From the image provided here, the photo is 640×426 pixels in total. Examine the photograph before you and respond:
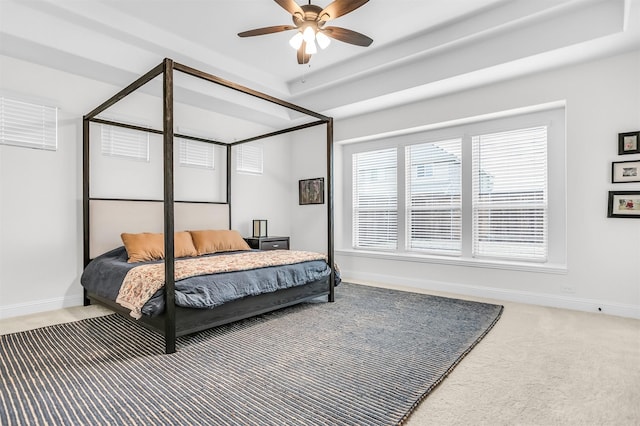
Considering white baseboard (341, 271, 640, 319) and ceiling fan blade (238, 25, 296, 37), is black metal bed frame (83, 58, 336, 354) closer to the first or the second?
ceiling fan blade (238, 25, 296, 37)

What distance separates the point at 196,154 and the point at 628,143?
525 cm

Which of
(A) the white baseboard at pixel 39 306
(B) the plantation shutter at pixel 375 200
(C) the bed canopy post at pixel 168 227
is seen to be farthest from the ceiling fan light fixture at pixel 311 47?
(A) the white baseboard at pixel 39 306

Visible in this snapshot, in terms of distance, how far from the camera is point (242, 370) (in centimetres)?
229

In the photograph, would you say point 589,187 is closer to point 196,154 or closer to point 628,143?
point 628,143

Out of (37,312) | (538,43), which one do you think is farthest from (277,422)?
(538,43)

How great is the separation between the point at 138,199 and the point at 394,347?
11.8 feet

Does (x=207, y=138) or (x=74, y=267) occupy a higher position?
(x=207, y=138)

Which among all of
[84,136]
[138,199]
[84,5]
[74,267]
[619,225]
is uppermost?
[84,5]

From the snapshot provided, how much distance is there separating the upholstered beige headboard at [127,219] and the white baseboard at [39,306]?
549mm

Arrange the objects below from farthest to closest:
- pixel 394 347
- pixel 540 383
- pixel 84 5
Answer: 1. pixel 84 5
2. pixel 394 347
3. pixel 540 383

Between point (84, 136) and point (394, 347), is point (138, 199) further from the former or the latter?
point (394, 347)

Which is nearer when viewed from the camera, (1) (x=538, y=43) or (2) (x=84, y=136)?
(1) (x=538, y=43)

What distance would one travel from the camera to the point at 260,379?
7.09ft

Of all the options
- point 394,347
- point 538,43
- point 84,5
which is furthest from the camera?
point 538,43
